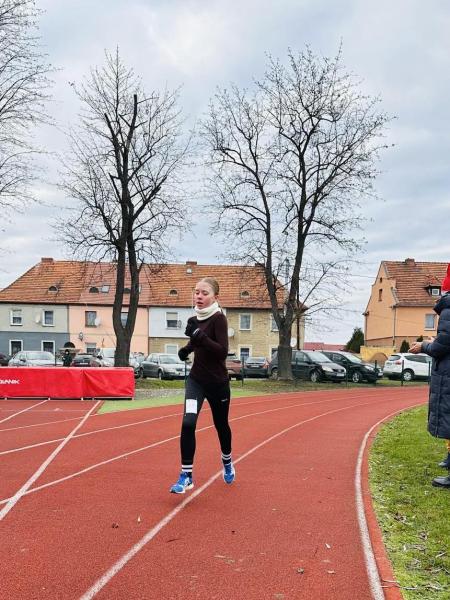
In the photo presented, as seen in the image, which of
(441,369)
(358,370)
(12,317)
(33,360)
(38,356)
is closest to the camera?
(441,369)

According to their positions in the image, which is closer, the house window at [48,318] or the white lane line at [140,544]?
the white lane line at [140,544]

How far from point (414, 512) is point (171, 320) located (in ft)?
153

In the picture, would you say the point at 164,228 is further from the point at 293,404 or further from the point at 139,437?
the point at 139,437

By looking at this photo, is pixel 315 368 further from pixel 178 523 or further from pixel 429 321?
pixel 429 321

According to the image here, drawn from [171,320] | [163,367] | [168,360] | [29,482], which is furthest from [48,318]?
[29,482]

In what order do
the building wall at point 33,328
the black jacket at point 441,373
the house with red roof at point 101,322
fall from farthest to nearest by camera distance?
the house with red roof at point 101,322, the building wall at point 33,328, the black jacket at point 441,373

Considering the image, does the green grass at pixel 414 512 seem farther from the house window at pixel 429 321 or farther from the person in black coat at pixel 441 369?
the house window at pixel 429 321

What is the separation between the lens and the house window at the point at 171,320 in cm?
5128

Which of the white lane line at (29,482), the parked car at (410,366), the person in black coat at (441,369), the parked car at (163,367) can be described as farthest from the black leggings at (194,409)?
the parked car at (410,366)

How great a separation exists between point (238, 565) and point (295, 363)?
87.1 feet

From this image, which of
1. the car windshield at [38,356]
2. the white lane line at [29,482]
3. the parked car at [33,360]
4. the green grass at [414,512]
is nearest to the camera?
the green grass at [414,512]

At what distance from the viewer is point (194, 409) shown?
5.60m

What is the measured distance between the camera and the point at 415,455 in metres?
8.09

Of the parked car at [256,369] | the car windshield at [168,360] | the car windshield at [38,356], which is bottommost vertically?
the parked car at [256,369]
